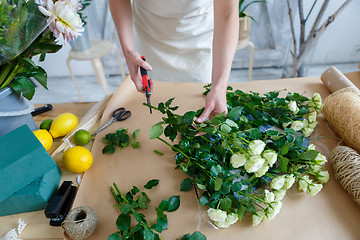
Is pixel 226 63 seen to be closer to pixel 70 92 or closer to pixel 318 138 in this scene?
pixel 318 138

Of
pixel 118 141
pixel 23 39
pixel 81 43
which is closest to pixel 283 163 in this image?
pixel 118 141

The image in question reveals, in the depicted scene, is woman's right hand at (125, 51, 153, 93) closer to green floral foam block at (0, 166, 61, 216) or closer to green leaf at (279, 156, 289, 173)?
green floral foam block at (0, 166, 61, 216)

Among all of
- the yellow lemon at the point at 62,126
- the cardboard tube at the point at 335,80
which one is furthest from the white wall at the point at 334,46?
the yellow lemon at the point at 62,126

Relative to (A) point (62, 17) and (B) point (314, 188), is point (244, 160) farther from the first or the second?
(A) point (62, 17)

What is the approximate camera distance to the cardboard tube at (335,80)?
2.99ft

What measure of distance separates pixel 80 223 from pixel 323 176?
613 millimetres

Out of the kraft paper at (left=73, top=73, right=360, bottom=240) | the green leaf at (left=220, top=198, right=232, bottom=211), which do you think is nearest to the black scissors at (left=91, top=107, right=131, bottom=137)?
the kraft paper at (left=73, top=73, right=360, bottom=240)

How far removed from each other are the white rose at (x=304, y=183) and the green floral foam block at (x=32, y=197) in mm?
658

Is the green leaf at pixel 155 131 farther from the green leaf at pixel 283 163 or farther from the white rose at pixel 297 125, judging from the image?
the white rose at pixel 297 125

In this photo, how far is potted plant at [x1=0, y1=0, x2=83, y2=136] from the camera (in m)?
0.63

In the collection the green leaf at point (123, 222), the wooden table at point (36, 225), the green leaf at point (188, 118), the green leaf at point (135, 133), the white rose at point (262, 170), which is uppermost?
the green leaf at point (188, 118)

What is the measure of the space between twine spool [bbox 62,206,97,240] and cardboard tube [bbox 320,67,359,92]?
92 cm

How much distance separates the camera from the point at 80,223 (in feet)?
1.90

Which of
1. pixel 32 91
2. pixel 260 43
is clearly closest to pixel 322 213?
pixel 32 91
